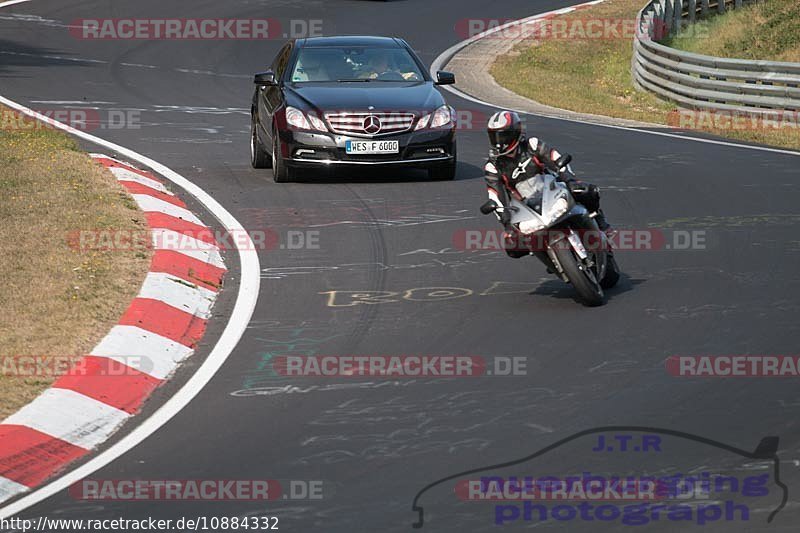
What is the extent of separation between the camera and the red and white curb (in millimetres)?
7211

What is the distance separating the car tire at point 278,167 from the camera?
1616 cm

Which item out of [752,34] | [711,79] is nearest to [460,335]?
[711,79]

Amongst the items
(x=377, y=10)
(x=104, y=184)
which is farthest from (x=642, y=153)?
(x=377, y=10)

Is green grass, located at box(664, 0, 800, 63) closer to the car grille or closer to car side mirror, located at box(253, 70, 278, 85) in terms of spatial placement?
the car grille

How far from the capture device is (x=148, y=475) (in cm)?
686

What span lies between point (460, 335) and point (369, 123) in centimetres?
670

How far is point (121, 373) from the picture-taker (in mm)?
8586

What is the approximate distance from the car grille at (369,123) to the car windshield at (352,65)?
118 cm

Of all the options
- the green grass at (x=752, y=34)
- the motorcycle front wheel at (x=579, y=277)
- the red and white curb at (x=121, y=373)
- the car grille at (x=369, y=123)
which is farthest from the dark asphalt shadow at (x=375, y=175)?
the green grass at (x=752, y=34)

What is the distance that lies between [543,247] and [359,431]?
3.41 meters

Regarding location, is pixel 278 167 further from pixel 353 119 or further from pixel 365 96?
pixel 365 96

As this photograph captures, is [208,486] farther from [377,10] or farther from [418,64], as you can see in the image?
[377,10]

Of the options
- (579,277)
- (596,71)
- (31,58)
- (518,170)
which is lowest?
(596,71)

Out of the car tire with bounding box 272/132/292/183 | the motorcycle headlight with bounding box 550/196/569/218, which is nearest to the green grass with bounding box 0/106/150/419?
the car tire with bounding box 272/132/292/183
